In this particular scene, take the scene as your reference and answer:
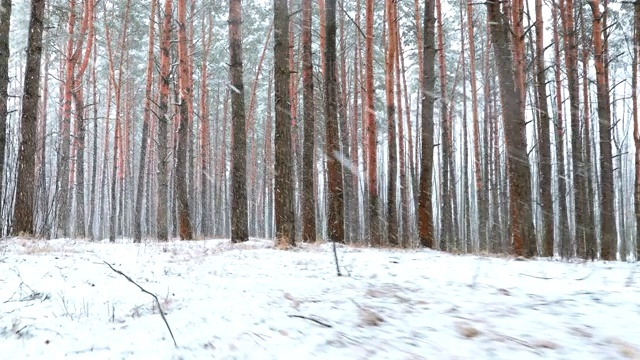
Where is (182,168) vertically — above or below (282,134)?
below

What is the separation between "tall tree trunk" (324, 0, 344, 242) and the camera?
29.9 feet

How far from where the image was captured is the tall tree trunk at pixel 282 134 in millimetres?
7367

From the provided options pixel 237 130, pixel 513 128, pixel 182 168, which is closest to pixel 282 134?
pixel 237 130

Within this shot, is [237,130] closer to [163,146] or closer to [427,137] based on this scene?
[163,146]

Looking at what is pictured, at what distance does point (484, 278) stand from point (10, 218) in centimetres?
646

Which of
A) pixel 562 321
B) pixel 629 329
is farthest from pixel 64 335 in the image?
pixel 629 329

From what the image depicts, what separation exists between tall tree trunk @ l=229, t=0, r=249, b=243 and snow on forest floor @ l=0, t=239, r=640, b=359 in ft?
14.1

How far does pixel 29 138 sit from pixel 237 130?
3.75 metres

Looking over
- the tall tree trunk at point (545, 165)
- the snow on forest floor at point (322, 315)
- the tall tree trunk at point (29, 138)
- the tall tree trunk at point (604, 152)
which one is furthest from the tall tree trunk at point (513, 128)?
the tall tree trunk at point (29, 138)

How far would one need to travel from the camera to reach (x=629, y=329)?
176 centimetres

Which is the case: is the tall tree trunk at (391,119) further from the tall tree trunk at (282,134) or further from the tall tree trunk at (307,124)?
the tall tree trunk at (282,134)

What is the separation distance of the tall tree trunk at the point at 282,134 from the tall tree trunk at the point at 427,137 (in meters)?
3.13

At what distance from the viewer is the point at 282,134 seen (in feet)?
24.3

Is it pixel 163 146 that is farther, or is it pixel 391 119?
pixel 163 146
